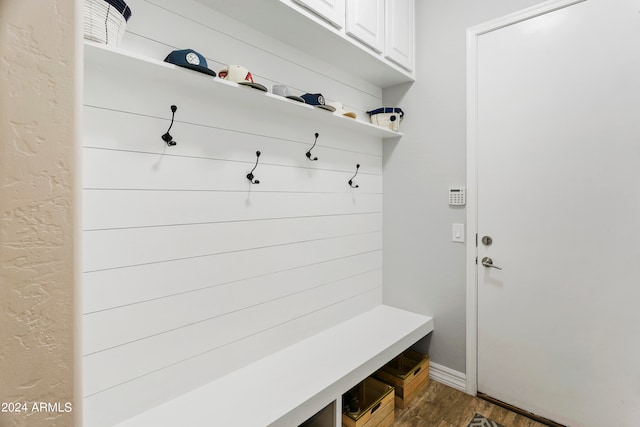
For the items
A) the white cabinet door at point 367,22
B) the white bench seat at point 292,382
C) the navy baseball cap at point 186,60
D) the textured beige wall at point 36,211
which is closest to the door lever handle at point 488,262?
the white bench seat at point 292,382

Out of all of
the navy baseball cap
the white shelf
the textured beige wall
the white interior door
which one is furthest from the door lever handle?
the textured beige wall

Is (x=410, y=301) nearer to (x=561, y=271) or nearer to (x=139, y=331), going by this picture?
(x=561, y=271)

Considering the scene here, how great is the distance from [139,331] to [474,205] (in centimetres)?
193

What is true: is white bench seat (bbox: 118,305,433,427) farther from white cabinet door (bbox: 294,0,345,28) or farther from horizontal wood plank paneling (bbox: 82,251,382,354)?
white cabinet door (bbox: 294,0,345,28)

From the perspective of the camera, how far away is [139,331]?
4.10ft

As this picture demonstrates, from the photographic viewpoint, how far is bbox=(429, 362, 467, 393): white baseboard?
2064mm

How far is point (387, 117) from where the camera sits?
224 cm

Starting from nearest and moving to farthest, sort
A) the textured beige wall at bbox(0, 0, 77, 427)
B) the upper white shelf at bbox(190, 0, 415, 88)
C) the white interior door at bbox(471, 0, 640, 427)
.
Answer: the textured beige wall at bbox(0, 0, 77, 427)
the upper white shelf at bbox(190, 0, 415, 88)
the white interior door at bbox(471, 0, 640, 427)

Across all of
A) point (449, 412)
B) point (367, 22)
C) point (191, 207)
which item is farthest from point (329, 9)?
point (449, 412)

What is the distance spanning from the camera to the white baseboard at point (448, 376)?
2.06 meters

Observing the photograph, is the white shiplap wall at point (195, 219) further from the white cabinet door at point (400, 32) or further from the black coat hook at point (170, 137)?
the white cabinet door at point (400, 32)

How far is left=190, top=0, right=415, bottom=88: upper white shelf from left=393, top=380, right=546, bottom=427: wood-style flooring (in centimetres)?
212

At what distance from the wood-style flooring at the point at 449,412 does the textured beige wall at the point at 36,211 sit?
1838 mm

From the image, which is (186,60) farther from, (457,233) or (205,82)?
(457,233)
